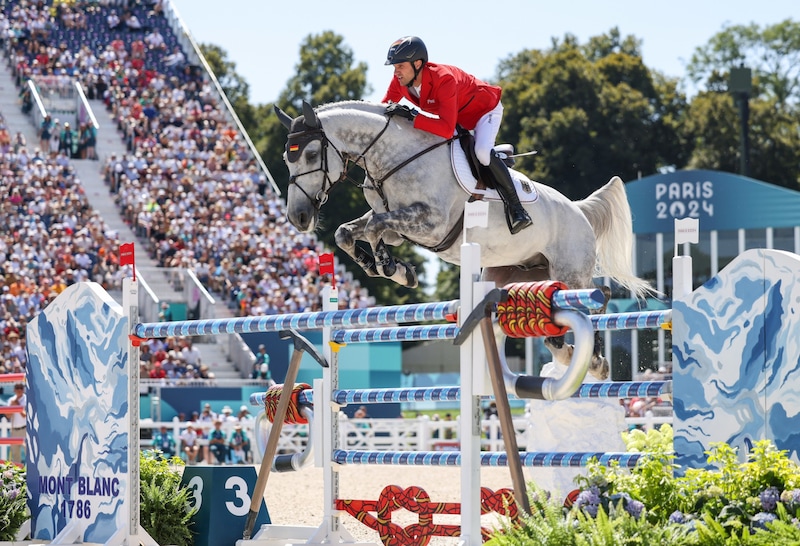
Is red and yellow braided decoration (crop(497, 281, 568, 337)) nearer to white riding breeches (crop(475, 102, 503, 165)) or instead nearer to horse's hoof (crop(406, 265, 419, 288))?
white riding breeches (crop(475, 102, 503, 165))

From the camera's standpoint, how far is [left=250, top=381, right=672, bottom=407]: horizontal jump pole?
4426mm

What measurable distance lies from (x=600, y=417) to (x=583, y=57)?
33.0 meters

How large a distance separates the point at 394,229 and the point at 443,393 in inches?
54.2

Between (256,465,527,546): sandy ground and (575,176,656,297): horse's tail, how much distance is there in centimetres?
165

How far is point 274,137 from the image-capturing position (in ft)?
128

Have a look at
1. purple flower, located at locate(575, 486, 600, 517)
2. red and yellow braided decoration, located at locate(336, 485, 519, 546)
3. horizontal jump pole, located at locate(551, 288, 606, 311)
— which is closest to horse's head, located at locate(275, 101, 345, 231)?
red and yellow braided decoration, located at locate(336, 485, 519, 546)

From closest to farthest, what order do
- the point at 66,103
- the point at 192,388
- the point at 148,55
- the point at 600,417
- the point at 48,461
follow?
1. the point at 48,461
2. the point at 600,417
3. the point at 192,388
4. the point at 66,103
5. the point at 148,55

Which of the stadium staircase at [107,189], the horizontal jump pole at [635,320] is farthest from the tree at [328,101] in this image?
the horizontal jump pole at [635,320]

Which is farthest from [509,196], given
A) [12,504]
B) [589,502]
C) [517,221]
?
[12,504]

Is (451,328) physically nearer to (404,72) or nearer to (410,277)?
(410,277)

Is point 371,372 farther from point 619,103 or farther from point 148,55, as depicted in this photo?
point 619,103

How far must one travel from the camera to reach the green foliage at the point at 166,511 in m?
5.58

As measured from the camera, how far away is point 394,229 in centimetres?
601

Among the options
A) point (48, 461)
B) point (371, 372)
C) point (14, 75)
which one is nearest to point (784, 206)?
point (371, 372)
